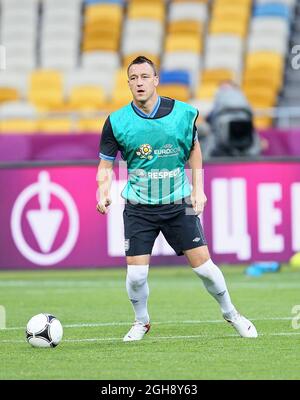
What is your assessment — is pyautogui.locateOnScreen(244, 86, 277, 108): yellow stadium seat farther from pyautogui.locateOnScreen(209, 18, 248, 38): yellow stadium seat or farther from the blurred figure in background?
the blurred figure in background

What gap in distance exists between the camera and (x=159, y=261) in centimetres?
1772

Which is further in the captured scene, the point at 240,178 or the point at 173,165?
Result: the point at 240,178

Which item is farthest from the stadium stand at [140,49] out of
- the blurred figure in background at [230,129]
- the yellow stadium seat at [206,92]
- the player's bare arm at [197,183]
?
the player's bare arm at [197,183]

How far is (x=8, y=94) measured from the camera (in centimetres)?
2725

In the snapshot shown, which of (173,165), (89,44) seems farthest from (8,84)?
(173,165)

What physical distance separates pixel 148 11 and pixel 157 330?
19.4 meters

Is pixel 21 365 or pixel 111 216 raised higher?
pixel 111 216

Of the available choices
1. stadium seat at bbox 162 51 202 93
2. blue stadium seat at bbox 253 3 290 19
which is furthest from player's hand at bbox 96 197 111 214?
blue stadium seat at bbox 253 3 290 19

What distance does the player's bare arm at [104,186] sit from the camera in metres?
9.83

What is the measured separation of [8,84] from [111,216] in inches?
422

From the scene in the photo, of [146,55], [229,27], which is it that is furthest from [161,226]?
[229,27]

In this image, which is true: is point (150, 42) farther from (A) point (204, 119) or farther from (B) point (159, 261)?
(B) point (159, 261)

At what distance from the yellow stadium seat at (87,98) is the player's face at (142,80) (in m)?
16.4

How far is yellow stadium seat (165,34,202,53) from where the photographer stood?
28.7 m
